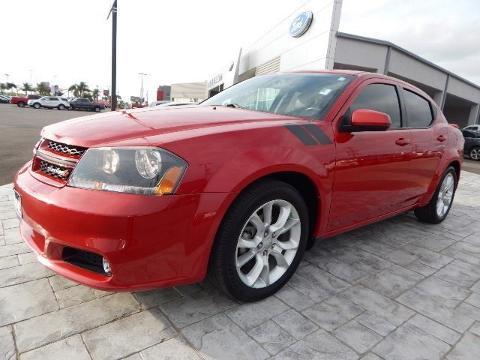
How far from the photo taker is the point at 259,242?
2260 millimetres

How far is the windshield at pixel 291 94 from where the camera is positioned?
2.72 meters

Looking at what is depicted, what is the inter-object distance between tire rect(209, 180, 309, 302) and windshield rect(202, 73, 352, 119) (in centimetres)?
71

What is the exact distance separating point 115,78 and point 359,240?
8.14 metres

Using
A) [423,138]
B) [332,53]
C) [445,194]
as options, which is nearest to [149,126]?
[423,138]

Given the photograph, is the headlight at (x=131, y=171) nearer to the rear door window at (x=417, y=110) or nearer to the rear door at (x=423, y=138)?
the rear door at (x=423, y=138)

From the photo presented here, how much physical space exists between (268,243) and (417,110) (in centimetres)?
232

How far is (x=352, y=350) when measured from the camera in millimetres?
1927

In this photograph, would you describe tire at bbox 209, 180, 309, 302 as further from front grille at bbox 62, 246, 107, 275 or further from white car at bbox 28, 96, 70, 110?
white car at bbox 28, 96, 70, 110

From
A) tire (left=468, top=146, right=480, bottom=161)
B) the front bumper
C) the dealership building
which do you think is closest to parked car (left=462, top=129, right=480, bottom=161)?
tire (left=468, top=146, right=480, bottom=161)

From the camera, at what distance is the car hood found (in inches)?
76.4

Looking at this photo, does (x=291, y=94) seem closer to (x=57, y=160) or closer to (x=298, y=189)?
(x=298, y=189)

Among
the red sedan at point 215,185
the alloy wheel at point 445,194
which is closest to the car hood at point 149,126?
the red sedan at point 215,185

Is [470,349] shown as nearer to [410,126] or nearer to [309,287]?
[309,287]

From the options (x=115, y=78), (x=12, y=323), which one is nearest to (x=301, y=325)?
(x=12, y=323)
